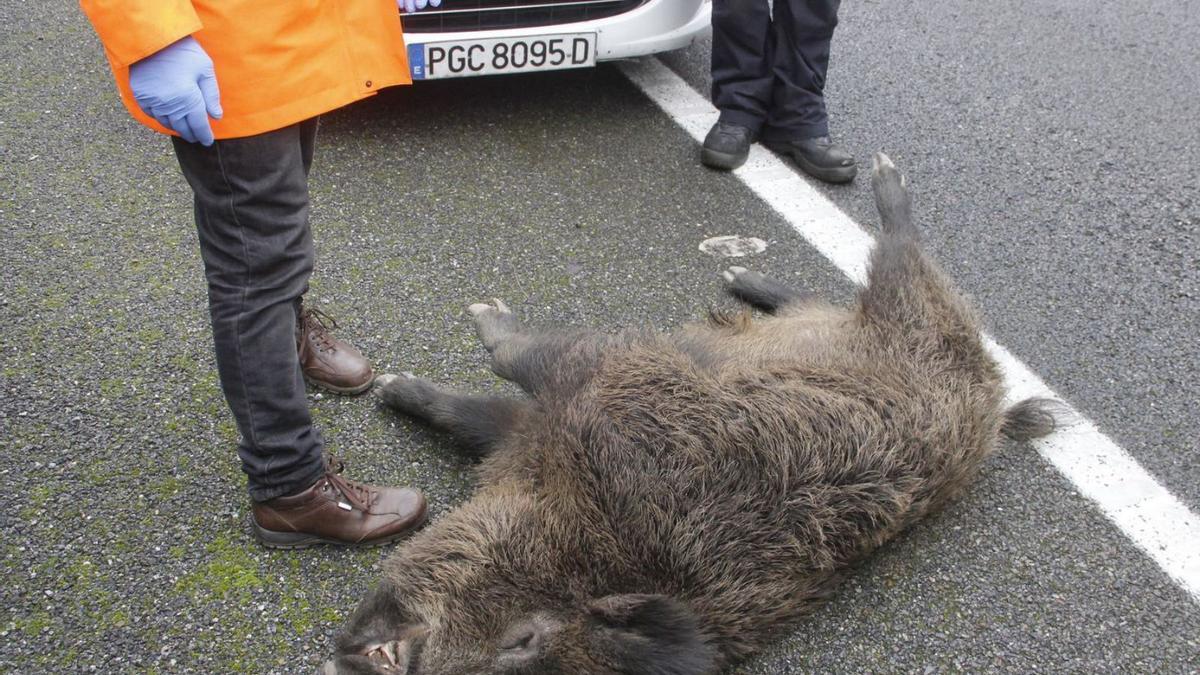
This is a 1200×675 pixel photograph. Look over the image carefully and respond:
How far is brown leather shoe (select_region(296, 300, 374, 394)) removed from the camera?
3.15 meters

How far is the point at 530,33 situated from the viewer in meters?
4.27

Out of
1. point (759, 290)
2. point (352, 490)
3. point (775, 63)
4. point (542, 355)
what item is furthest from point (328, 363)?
point (775, 63)

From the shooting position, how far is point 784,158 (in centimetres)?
469

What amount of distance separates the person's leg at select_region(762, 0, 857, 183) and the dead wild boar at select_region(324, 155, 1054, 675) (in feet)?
4.75

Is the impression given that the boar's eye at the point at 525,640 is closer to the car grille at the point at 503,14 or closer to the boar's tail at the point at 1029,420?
the boar's tail at the point at 1029,420

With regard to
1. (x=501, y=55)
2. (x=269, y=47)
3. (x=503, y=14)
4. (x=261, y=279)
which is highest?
(x=269, y=47)

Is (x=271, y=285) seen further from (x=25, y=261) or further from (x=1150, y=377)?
(x=1150, y=377)

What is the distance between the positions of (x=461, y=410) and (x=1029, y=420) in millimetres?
1816

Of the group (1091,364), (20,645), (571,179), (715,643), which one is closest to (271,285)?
(20,645)

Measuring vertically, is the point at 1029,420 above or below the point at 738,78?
below

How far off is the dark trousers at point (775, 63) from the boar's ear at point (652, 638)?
2901 mm

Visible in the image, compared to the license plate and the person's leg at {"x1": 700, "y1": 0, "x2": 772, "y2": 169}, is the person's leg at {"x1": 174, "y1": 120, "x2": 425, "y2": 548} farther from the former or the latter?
the person's leg at {"x1": 700, "y1": 0, "x2": 772, "y2": 169}

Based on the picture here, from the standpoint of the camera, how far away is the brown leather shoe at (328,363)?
3.15 meters

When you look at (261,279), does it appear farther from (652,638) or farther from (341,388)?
(652,638)
